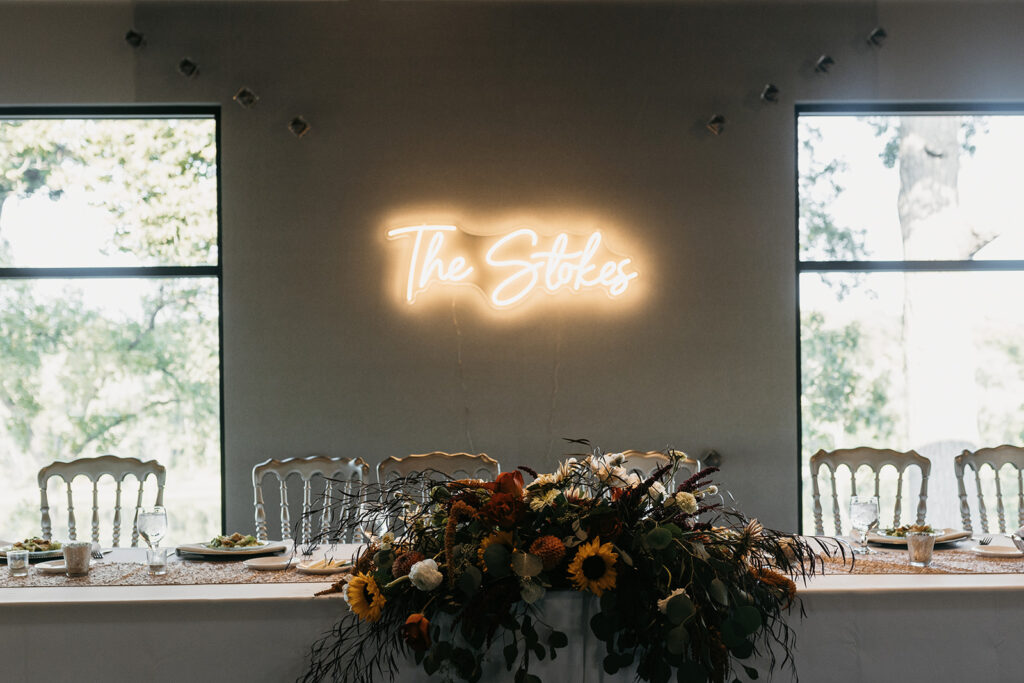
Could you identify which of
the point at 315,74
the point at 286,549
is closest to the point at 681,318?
the point at 315,74

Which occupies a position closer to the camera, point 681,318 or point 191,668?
point 191,668

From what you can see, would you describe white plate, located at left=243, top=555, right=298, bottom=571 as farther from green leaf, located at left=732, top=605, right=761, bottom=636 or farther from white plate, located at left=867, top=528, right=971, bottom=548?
white plate, located at left=867, top=528, right=971, bottom=548

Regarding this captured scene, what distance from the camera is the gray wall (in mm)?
4340

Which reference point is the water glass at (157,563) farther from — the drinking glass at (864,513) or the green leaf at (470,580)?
the drinking glass at (864,513)

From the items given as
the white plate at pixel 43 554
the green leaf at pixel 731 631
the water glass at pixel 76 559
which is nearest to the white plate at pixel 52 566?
the water glass at pixel 76 559

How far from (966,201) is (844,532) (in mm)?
1870

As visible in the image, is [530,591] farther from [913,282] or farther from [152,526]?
[913,282]

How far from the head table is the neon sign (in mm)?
2745

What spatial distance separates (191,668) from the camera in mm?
1631

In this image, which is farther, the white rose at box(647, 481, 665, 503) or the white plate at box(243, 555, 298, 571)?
the white plate at box(243, 555, 298, 571)

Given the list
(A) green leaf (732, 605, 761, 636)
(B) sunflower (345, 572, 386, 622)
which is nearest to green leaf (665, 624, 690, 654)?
(A) green leaf (732, 605, 761, 636)

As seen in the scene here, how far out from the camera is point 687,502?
1.52 m

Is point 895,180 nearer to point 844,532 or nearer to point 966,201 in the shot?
point 966,201

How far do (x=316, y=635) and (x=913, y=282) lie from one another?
12.8 feet
